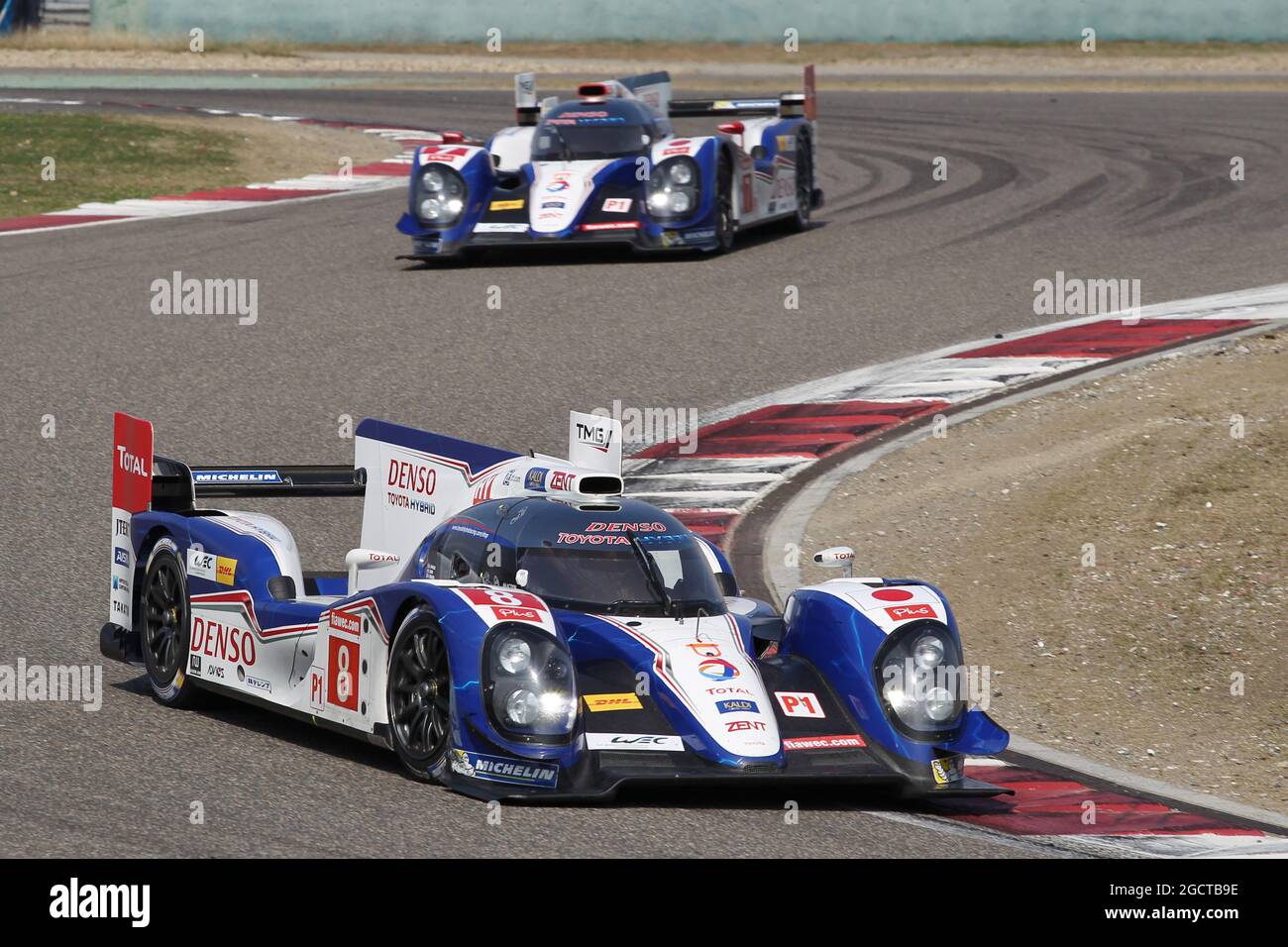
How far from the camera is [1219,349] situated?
46.5 ft

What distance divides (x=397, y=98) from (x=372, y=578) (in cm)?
2561

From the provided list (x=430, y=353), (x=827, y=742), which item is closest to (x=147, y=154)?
(x=430, y=353)

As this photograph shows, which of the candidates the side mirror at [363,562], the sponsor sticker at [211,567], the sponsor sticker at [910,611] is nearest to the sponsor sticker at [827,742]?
the sponsor sticker at [910,611]

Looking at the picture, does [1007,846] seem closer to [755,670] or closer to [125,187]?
[755,670]

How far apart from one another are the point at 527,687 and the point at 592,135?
1190 centimetres

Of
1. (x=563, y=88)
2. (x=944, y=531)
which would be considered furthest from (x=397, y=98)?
(x=944, y=531)

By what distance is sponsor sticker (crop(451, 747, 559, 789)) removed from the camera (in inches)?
279

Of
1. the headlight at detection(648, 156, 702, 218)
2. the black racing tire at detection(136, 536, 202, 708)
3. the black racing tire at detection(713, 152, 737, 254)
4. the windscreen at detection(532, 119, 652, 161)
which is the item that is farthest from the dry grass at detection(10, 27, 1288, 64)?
the black racing tire at detection(136, 536, 202, 708)

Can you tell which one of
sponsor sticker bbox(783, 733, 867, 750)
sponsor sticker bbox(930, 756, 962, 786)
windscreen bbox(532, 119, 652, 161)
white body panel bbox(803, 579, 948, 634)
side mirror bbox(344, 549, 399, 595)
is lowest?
sponsor sticker bbox(930, 756, 962, 786)

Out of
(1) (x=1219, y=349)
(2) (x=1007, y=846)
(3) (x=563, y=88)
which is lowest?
(2) (x=1007, y=846)

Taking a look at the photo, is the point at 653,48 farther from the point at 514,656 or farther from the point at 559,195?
the point at 514,656

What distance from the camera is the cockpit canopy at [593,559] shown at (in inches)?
308

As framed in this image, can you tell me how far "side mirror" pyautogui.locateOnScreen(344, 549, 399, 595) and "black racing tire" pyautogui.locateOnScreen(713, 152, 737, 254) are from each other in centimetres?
1001

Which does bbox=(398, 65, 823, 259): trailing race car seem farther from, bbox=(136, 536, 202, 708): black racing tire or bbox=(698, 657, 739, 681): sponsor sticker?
bbox=(698, 657, 739, 681): sponsor sticker
